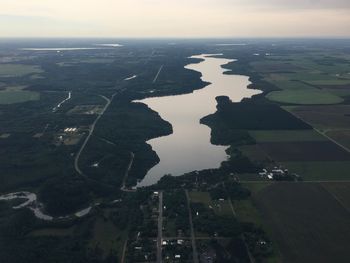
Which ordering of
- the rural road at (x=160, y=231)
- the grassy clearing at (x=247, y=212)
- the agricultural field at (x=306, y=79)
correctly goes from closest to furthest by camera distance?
the rural road at (x=160, y=231) < the grassy clearing at (x=247, y=212) < the agricultural field at (x=306, y=79)

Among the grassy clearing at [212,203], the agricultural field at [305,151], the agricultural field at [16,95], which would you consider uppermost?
the grassy clearing at [212,203]

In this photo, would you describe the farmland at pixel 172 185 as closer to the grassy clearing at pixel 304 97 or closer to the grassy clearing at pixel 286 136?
the grassy clearing at pixel 286 136

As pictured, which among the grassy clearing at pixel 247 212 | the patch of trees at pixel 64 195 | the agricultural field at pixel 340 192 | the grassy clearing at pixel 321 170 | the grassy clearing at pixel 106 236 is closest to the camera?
the grassy clearing at pixel 106 236

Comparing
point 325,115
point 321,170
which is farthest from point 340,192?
point 325,115

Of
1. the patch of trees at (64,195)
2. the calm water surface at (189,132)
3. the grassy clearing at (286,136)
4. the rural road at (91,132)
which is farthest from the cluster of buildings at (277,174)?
the rural road at (91,132)

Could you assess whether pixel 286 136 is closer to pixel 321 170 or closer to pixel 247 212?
pixel 321 170

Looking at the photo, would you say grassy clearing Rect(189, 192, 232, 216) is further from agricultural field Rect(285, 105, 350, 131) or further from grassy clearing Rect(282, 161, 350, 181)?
agricultural field Rect(285, 105, 350, 131)
